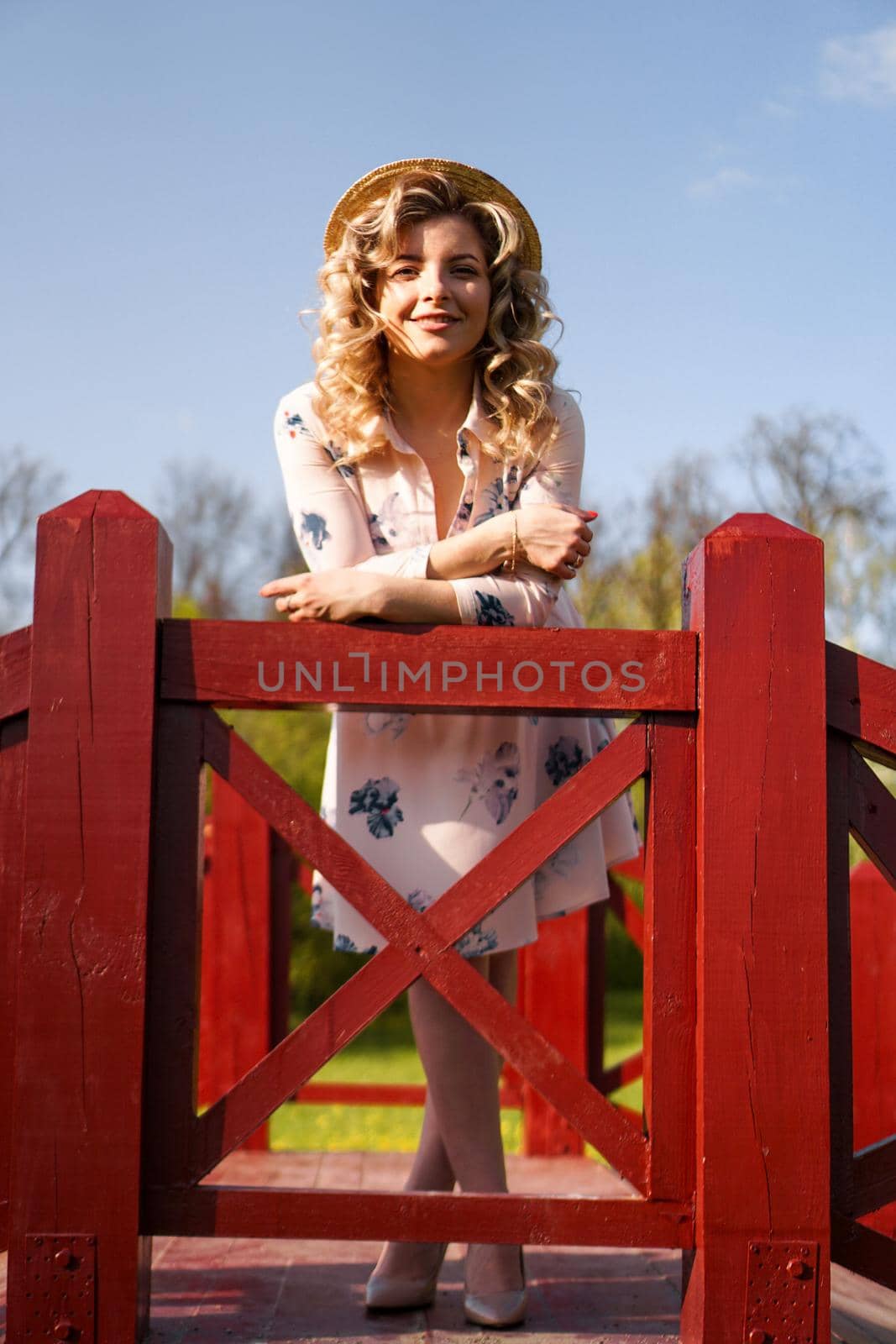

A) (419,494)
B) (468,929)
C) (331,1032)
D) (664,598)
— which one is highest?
(664,598)

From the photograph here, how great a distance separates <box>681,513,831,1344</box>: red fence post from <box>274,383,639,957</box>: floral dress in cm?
32

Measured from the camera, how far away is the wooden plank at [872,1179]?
1.86 m

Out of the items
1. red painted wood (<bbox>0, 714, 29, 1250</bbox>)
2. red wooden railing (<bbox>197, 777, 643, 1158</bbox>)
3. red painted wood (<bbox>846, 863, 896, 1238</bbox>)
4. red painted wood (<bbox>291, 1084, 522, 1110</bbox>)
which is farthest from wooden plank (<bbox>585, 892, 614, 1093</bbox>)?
red painted wood (<bbox>0, 714, 29, 1250</bbox>)

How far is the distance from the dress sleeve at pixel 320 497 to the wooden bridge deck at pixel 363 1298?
3.81 feet

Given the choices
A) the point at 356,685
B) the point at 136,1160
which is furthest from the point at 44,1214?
the point at 356,685

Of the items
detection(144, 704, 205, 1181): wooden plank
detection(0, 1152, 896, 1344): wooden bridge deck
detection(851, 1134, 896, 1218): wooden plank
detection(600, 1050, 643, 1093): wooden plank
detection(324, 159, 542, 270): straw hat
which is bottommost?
detection(0, 1152, 896, 1344): wooden bridge deck

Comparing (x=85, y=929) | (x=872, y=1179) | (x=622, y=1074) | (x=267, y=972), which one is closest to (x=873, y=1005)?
(x=622, y=1074)

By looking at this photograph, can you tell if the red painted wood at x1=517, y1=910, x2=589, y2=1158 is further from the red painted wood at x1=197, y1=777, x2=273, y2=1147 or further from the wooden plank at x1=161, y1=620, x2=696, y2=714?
the wooden plank at x1=161, y1=620, x2=696, y2=714

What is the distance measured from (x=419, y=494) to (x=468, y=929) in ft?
2.66

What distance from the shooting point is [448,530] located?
225cm

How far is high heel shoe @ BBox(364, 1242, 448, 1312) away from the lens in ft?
6.93

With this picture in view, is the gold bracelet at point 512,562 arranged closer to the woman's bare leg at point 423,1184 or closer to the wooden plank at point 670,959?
the wooden plank at point 670,959

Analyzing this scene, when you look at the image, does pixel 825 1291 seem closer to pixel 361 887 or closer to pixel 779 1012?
pixel 779 1012

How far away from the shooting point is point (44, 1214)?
1.73 m
